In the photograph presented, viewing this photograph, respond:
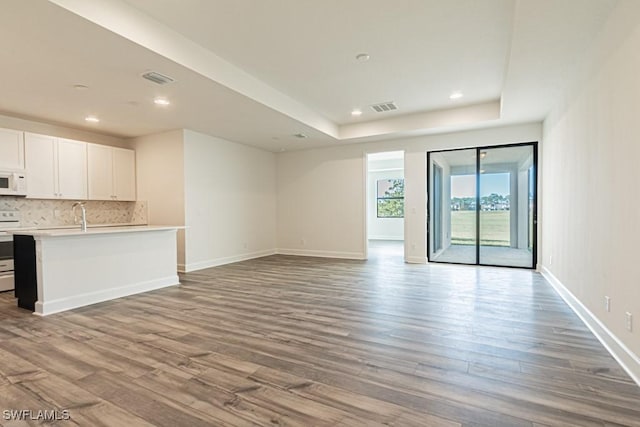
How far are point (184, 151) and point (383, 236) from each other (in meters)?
8.28

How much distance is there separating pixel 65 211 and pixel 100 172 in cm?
95

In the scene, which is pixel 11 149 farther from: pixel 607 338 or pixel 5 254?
pixel 607 338

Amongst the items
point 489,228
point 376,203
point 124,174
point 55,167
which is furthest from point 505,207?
point 55,167

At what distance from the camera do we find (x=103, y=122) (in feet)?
18.8

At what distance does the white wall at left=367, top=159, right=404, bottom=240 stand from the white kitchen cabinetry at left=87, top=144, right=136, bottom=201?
7704 mm

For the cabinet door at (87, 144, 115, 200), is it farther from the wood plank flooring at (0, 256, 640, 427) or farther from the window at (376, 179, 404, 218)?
the window at (376, 179, 404, 218)

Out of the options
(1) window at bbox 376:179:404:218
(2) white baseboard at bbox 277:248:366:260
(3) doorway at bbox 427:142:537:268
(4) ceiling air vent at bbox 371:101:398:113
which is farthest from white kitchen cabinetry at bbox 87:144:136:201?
(1) window at bbox 376:179:404:218

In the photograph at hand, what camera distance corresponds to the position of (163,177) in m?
6.38

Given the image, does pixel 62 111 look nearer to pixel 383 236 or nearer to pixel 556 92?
pixel 556 92

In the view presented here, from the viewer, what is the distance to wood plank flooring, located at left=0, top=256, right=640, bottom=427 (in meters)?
1.85

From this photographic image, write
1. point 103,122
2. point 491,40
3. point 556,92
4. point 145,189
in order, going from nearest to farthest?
1. point 491,40
2. point 556,92
3. point 103,122
4. point 145,189

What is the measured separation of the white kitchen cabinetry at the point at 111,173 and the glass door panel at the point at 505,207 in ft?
23.7

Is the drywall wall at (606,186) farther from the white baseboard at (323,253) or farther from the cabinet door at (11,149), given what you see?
the cabinet door at (11,149)

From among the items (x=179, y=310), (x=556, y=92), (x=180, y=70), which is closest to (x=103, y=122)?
(x=180, y=70)
